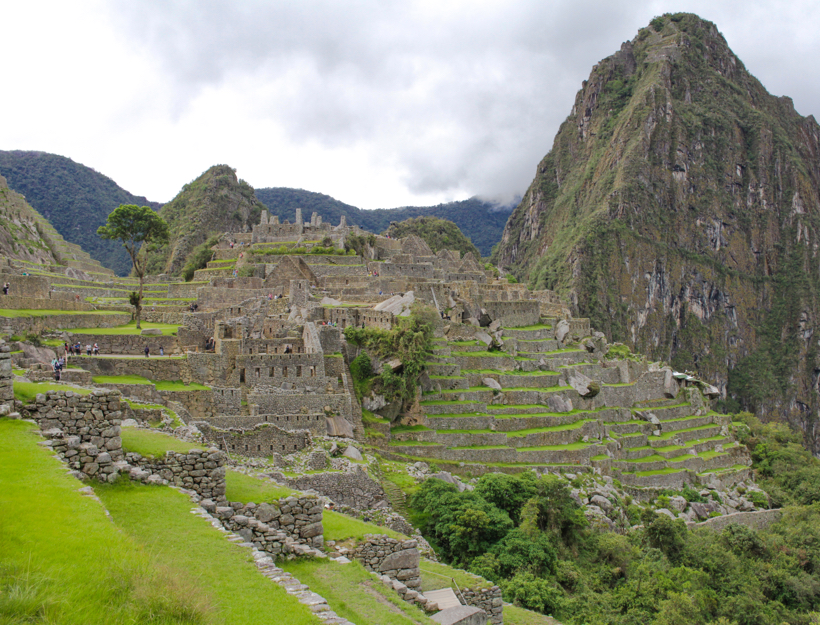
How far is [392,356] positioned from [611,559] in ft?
→ 46.7

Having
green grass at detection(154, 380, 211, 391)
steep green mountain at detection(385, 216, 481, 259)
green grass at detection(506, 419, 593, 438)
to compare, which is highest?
steep green mountain at detection(385, 216, 481, 259)

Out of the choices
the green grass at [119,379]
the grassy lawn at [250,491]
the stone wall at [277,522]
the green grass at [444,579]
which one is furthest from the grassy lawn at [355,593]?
the green grass at [119,379]

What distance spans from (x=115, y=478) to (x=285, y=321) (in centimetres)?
2110

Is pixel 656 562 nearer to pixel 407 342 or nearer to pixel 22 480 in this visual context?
Answer: pixel 407 342

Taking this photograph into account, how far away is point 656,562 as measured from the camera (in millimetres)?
26266

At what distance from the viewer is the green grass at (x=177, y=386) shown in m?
20.6

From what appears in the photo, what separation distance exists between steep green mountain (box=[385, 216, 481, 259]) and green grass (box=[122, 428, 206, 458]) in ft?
251

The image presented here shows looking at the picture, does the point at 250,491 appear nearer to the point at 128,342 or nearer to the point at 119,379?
the point at 119,379

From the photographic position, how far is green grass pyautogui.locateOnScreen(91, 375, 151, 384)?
1903 cm

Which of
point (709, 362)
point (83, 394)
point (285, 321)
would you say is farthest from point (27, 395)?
point (709, 362)

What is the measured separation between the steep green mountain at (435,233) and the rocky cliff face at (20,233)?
47028 millimetres

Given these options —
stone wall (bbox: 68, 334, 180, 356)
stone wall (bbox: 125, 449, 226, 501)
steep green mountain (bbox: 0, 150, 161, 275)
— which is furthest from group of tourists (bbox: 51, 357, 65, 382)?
steep green mountain (bbox: 0, 150, 161, 275)

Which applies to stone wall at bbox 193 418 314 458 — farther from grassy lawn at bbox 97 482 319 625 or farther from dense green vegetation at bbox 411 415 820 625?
grassy lawn at bbox 97 482 319 625

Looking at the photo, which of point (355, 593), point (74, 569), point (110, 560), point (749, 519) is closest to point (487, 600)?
point (355, 593)
